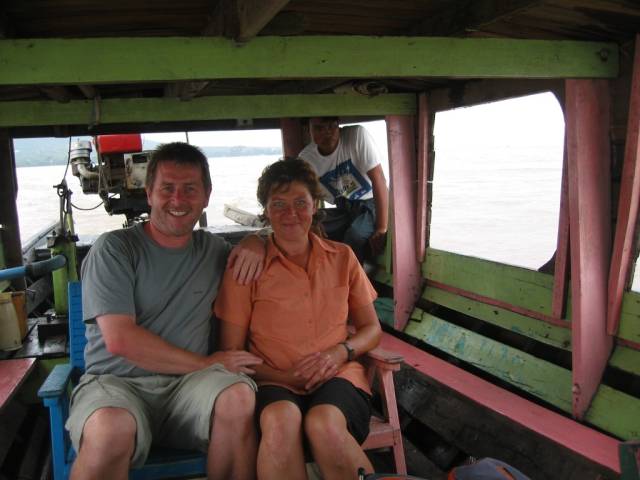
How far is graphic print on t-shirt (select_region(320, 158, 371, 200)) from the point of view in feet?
14.1

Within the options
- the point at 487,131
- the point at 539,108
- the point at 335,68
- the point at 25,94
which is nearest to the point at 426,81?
the point at 487,131

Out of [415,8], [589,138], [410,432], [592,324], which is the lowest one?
[410,432]

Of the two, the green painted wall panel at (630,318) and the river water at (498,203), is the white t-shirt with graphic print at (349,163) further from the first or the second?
the green painted wall panel at (630,318)

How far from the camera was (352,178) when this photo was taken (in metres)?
4.35

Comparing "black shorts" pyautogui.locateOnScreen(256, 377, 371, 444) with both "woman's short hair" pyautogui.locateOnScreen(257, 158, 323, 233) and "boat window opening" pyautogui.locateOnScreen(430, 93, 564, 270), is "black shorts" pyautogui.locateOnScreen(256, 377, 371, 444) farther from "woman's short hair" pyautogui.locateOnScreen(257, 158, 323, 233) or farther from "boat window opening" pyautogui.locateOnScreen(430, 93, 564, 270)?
"boat window opening" pyautogui.locateOnScreen(430, 93, 564, 270)

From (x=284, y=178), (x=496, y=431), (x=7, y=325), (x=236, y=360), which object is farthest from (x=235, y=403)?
(x=7, y=325)

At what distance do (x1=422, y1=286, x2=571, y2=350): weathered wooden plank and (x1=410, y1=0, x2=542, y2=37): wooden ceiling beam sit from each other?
1629 millimetres

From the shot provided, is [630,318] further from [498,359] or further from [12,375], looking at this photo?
[12,375]

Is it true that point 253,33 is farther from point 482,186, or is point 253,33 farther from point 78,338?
point 482,186

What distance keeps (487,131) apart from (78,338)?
8.72 feet

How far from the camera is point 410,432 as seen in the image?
3.53 m

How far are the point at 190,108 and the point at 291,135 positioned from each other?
190cm

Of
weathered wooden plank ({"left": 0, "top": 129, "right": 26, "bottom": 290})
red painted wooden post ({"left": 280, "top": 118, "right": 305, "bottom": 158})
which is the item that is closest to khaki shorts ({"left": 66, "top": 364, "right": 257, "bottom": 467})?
weathered wooden plank ({"left": 0, "top": 129, "right": 26, "bottom": 290})

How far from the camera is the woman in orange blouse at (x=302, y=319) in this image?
2.18 m
